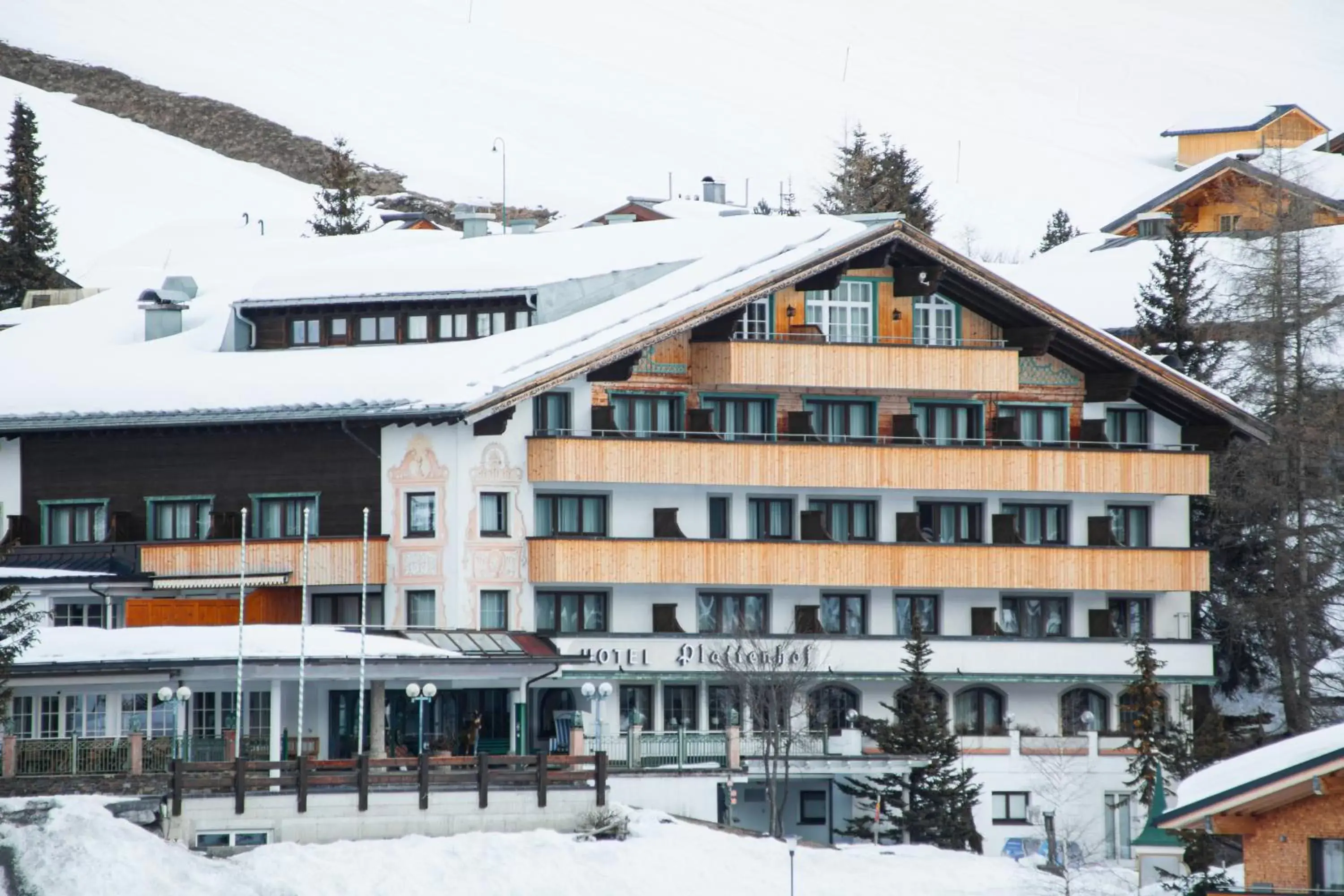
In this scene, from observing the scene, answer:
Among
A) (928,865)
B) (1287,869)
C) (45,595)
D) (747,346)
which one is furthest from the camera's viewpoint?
(747,346)

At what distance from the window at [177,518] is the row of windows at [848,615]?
7753mm

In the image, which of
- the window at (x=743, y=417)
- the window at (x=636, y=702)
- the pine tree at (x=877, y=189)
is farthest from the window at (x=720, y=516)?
the pine tree at (x=877, y=189)

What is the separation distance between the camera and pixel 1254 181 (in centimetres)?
11619

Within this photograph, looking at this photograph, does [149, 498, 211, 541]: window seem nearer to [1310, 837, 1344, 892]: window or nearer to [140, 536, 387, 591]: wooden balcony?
[140, 536, 387, 591]: wooden balcony

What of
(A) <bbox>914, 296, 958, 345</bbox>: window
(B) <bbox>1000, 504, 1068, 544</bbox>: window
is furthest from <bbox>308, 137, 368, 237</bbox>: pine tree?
(B) <bbox>1000, 504, 1068, 544</bbox>: window

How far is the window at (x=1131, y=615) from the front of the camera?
73625mm

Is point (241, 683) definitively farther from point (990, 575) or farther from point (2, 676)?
point (990, 575)

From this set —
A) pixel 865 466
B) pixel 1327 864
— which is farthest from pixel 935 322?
pixel 1327 864

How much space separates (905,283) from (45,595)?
2391cm

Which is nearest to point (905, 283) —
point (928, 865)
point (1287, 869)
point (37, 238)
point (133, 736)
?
point (928, 865)

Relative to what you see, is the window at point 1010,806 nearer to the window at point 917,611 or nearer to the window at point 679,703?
the window at point 917,611

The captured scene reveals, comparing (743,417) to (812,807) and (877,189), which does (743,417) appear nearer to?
(812,807)

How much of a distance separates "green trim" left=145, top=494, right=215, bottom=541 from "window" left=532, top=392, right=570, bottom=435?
330 inches

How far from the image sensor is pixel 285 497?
67.8 m
